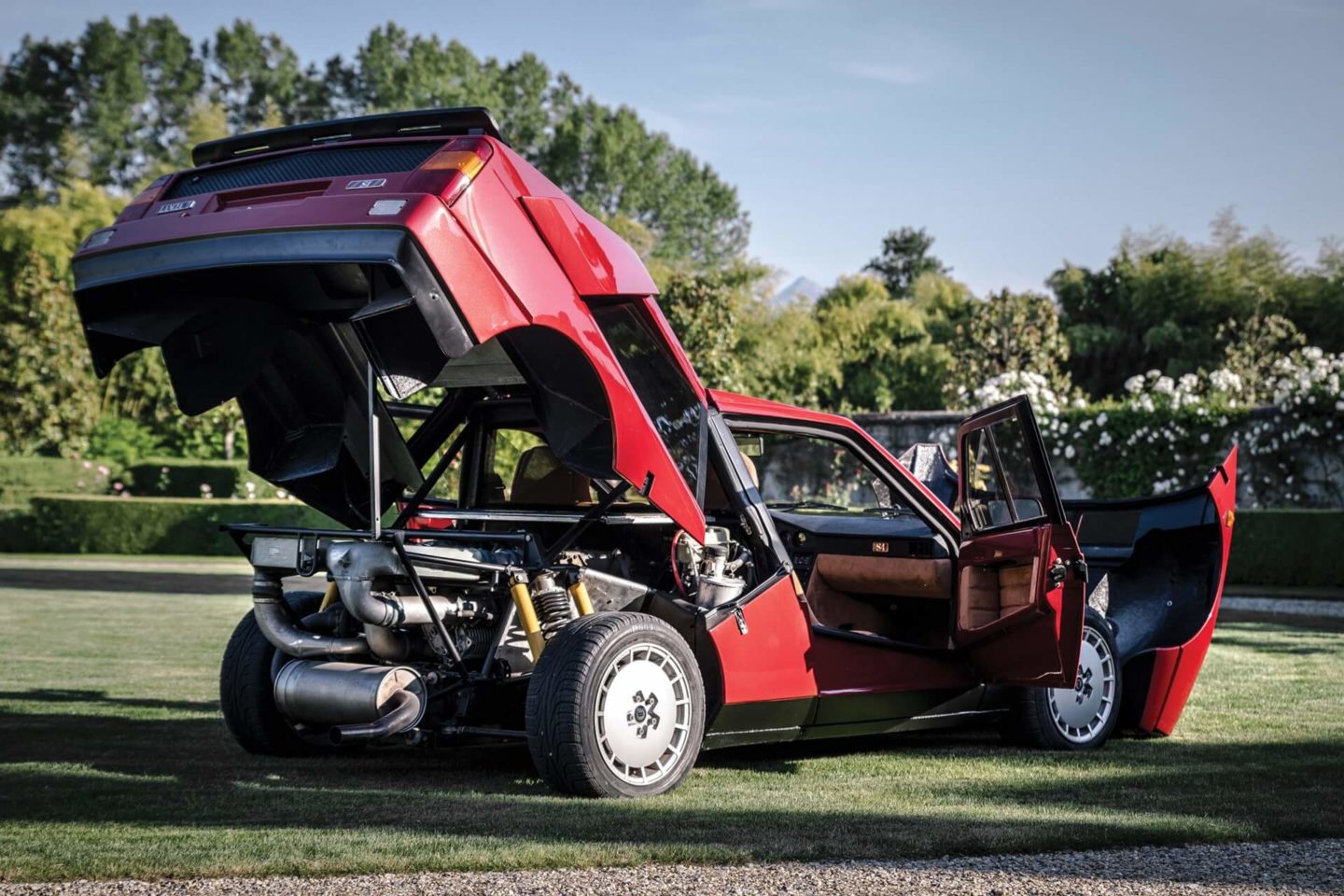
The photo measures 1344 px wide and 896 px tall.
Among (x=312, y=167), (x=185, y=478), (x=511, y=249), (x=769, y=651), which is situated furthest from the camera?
(x=185, y=478)

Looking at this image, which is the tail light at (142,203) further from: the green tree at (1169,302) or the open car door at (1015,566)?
the green tree at (1169,302)

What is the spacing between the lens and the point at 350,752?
23.3 ft

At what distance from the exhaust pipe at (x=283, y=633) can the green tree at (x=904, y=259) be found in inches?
3348

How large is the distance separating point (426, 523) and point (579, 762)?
1.86 metres

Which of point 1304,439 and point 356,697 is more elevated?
point 1304,439

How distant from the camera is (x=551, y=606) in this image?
20.3 ft

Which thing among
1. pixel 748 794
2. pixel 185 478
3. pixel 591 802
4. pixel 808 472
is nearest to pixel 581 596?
pixel 591 802

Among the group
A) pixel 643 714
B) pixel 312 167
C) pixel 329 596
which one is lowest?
pixel 643 714

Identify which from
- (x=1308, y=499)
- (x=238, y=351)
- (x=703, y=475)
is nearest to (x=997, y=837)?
(x=703, y=475)

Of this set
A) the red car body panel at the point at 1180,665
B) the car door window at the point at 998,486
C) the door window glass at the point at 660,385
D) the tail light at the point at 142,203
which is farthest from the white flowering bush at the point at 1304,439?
the tail light at the point at 142,203

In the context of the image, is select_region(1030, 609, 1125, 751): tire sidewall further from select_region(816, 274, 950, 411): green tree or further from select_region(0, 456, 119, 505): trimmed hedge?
select_region(816, 274, 950, 411): green tree

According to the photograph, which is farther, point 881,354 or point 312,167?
point 881,354

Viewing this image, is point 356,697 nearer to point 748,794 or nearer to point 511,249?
point 748,794

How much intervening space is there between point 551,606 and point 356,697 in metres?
0.83
